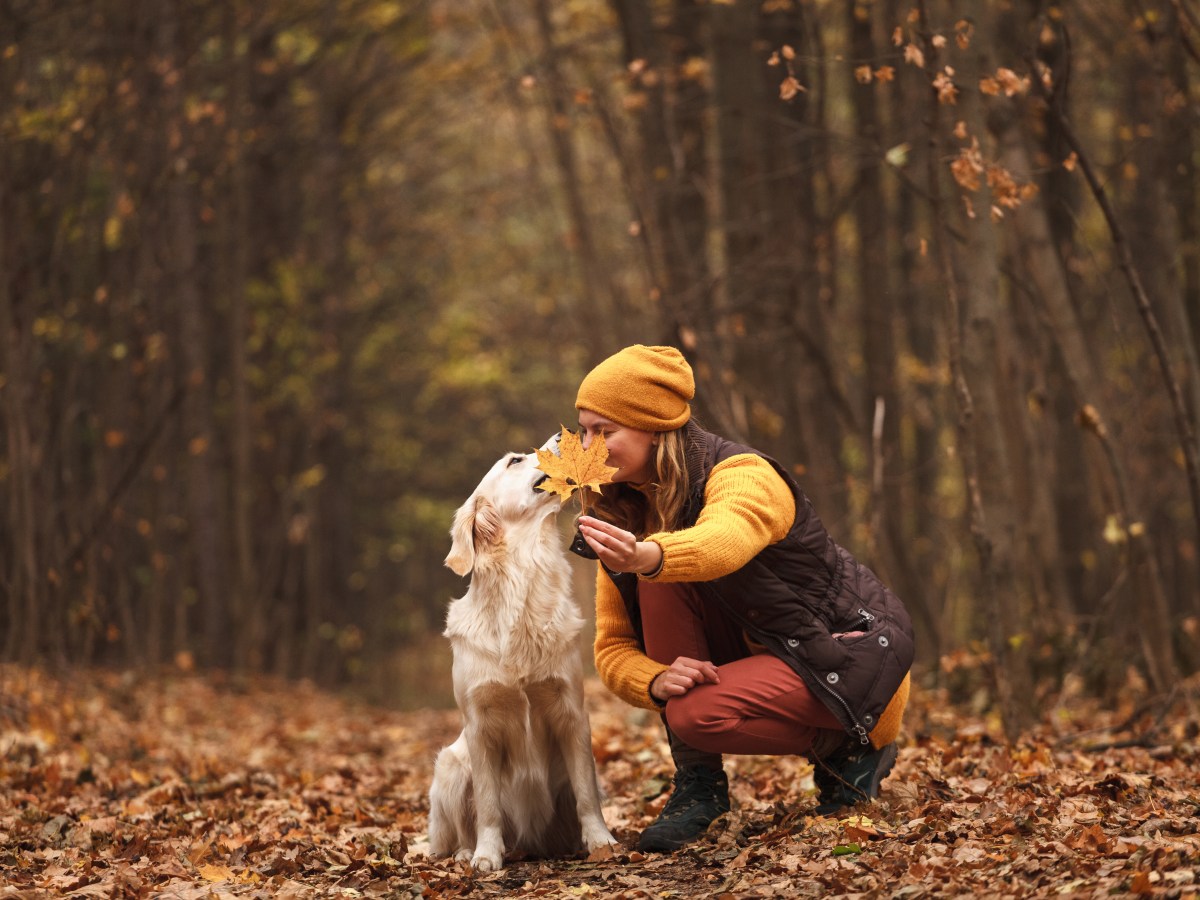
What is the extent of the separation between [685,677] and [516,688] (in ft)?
1.89

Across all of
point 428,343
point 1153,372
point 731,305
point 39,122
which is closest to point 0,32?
point 39,122

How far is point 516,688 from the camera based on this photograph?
4.43m

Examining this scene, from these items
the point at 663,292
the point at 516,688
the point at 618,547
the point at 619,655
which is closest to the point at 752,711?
the point at 619,655

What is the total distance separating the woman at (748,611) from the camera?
14.0 feet

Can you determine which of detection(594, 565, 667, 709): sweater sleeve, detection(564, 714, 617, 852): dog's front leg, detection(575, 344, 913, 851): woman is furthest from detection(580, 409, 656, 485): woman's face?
detection(564, 714, 617, 852): dog's front leg

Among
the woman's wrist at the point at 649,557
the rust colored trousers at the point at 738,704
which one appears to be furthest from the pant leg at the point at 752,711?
the woman's wrist at the point at 649,557

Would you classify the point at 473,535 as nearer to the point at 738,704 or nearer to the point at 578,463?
the point at 578,463

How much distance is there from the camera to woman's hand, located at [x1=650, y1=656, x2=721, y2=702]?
4.39 meters

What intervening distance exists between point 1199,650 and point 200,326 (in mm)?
10302

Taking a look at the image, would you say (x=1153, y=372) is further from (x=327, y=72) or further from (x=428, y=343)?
(x=428, y=343)

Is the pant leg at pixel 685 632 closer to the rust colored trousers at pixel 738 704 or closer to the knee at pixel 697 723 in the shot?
the rust colored trousers at pixel 738 704

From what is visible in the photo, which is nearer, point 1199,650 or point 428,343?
point 1199,650

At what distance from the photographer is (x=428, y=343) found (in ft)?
63.3

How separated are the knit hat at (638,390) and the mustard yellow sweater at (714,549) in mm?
265
